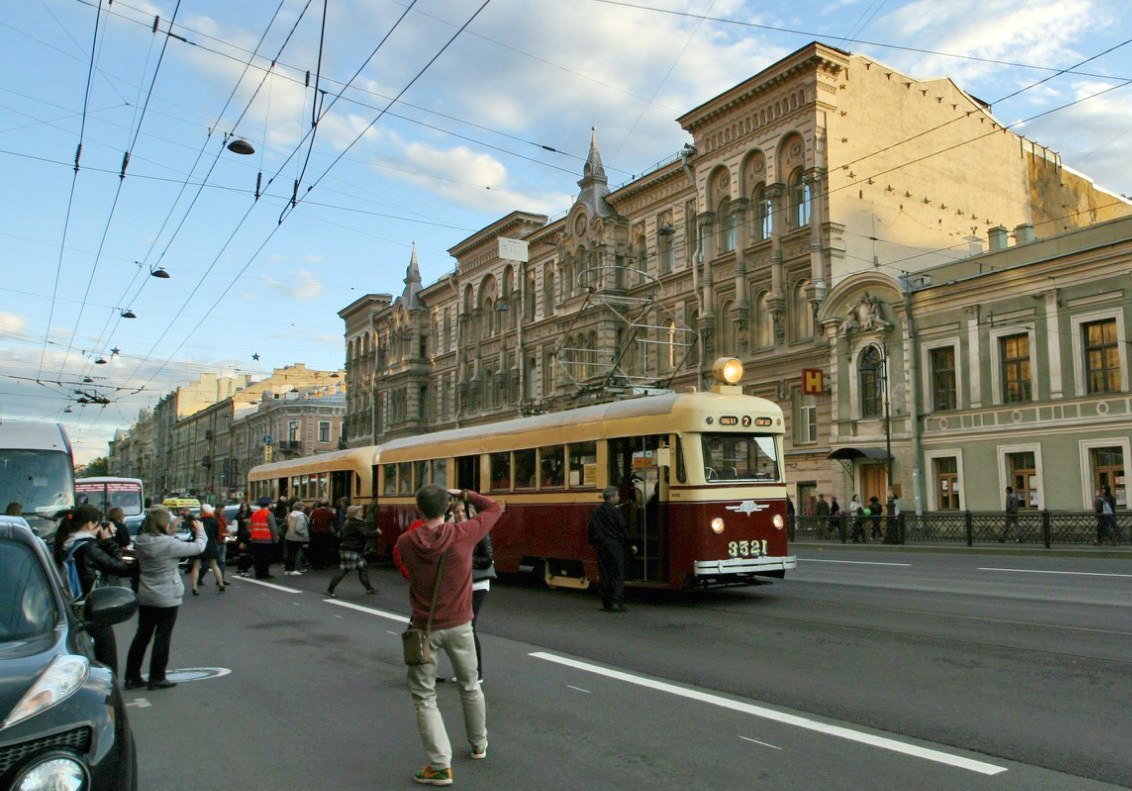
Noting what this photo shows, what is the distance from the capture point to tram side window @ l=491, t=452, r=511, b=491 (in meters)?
16.8

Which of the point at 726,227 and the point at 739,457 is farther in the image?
the point at 726,227

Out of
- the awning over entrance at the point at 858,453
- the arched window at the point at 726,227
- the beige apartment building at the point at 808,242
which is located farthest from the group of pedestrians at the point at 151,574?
the arched window at the point at 726,227

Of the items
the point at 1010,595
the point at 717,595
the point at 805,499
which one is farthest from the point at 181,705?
the point at 805,499

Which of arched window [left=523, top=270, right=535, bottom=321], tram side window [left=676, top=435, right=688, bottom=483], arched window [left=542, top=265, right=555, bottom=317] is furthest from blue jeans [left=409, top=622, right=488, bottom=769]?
arched window [left=523, top=270, right=535, bottom=321]

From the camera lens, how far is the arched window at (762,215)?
37844mm

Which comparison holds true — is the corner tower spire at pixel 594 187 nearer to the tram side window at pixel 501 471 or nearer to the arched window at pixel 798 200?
the arched window at pixel 798 200

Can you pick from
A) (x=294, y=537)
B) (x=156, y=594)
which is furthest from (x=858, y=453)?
(x=156, y=594)

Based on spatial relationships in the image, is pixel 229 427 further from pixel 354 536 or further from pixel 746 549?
pixel 746 549

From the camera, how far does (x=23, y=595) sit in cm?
444

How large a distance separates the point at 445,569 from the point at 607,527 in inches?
282

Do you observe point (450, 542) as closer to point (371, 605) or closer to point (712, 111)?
point (371, 605)

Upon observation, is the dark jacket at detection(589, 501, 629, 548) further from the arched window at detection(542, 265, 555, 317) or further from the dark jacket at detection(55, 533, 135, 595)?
the arched window at detection(542, 265, 555, 317)

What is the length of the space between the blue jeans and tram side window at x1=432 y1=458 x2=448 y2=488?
13639 millimetres

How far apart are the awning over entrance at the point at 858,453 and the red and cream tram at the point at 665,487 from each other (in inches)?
798
